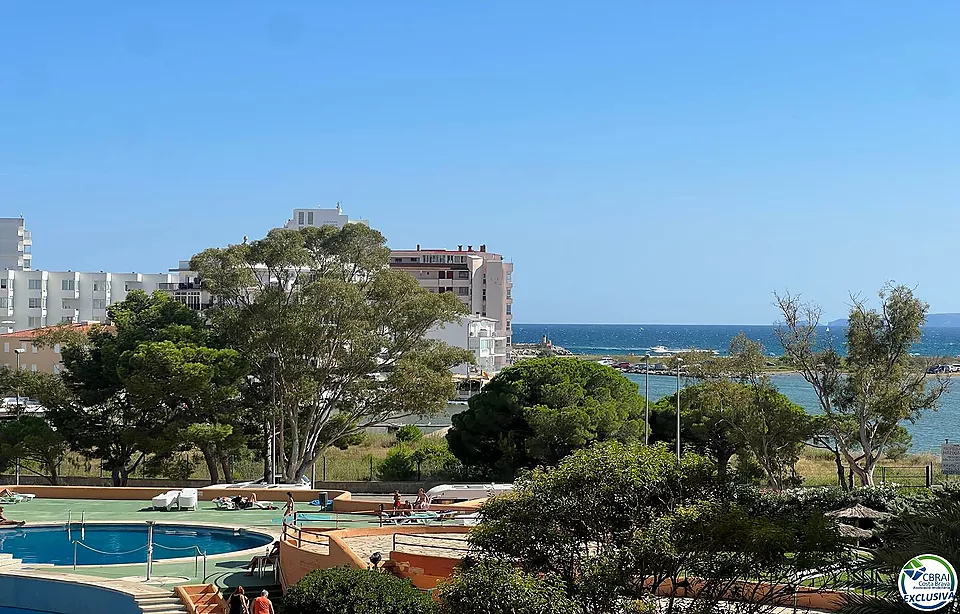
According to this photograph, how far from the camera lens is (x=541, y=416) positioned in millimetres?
44281

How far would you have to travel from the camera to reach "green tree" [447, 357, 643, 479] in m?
44.3

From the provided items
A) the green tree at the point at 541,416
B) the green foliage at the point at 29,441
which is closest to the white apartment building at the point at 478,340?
the green tree at the point at 541,416

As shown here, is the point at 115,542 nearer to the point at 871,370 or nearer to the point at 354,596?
the point at 354,596

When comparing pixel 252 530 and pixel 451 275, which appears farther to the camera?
pixel 451 275

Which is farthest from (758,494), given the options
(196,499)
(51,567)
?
(196,499)

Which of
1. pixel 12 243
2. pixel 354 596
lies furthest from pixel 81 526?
pixel 12 243

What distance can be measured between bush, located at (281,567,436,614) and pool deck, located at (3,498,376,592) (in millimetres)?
7292

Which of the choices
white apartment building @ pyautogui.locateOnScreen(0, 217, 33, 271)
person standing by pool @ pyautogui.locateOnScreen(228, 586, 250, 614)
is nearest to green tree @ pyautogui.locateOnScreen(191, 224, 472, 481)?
person standing by pool @ pyautogui.locateOnScreen(228, 586, 250, 614)

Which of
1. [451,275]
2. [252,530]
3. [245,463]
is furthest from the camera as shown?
[451,275]

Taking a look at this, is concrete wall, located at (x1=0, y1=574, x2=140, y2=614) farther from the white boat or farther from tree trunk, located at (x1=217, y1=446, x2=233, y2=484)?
tree trunk, located at (x1=217, y1=446, x2=233, y2=484)

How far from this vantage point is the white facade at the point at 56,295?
122125 millimetres

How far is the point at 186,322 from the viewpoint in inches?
1891

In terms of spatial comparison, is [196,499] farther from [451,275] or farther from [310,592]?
[451,275]

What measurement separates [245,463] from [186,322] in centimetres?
736
